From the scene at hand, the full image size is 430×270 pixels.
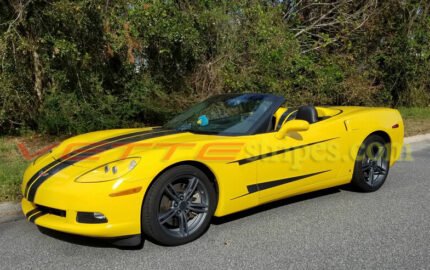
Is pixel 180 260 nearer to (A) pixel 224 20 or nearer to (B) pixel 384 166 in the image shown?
(B) pixel 384 166

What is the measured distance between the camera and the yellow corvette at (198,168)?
313 centimetres

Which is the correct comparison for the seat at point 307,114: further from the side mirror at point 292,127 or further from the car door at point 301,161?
the side mirror at point 292,127

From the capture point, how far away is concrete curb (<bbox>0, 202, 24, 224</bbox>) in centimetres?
413

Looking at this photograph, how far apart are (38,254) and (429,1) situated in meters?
13.3

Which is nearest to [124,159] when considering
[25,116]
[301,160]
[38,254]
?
[38,254]

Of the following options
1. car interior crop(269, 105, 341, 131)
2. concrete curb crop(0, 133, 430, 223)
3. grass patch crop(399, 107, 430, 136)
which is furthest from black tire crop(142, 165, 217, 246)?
grass patch crop(399, 107, 430, 136)

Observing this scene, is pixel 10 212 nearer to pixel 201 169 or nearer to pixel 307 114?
pixel 201 169

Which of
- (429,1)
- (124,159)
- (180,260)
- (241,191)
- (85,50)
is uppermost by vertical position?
(429,1)

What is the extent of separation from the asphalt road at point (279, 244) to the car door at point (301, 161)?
287 mm

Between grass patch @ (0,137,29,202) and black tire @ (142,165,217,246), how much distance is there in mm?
1969

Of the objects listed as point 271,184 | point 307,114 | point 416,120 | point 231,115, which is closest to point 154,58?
point 231,115

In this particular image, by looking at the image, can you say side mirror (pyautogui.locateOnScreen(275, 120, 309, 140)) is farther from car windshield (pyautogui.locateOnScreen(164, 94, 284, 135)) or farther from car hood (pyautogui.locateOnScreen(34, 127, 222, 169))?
car hood (pyautogui.locateOnScreen(34, 127, 222, 169))

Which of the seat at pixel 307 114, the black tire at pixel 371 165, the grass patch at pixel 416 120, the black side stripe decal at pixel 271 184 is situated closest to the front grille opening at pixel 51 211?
the black side stripe decal at pixel 271 184

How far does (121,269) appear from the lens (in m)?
3.04
